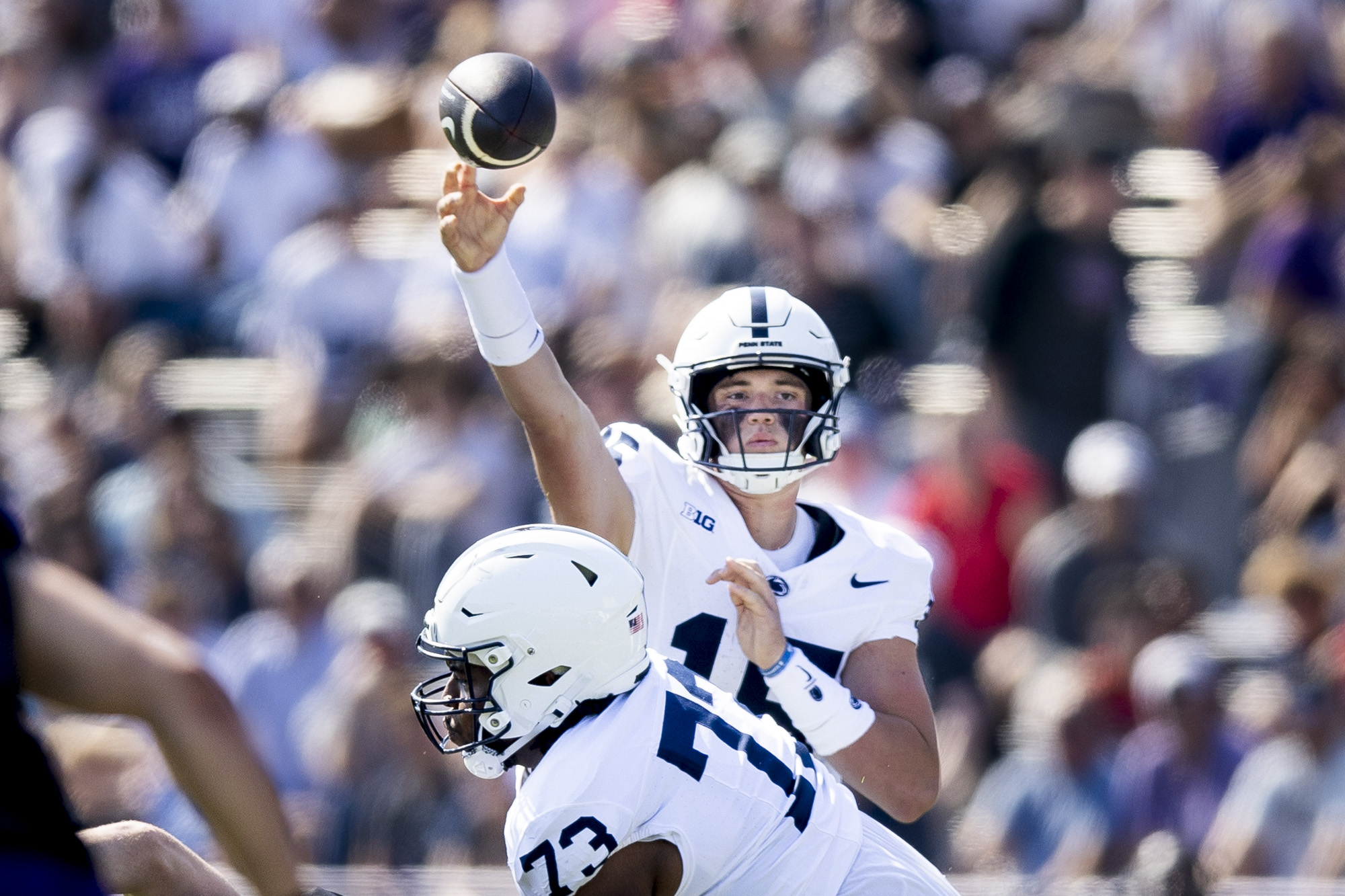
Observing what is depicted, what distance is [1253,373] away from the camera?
8383mm

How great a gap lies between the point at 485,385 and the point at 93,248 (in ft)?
7.86

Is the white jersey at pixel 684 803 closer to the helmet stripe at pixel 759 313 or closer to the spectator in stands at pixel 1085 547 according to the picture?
the helmet stripe at pixel 759 313

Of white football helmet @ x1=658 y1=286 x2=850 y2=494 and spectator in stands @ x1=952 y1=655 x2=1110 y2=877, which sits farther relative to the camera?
spectator in stands @ x1=952 y1=655 x2=1110 y2=877

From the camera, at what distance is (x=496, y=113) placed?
168 inches

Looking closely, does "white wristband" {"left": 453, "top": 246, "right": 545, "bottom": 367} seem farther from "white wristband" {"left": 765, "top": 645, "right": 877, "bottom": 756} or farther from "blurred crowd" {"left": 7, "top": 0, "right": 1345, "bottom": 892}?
"blurred crowd" {"left": 7, "top": 0, "right": 1345, "bottom": 892}

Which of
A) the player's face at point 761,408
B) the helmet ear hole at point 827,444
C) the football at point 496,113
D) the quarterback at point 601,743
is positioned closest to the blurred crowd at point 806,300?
the helmet ear hole at point 827,444

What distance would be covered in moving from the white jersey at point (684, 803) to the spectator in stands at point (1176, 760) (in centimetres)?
336

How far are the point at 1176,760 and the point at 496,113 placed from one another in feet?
13.2

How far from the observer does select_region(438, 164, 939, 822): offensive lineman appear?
4.11 metres

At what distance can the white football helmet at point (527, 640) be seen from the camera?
361cm

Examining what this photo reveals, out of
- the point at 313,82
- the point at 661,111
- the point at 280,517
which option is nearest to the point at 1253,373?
the point at 661,111

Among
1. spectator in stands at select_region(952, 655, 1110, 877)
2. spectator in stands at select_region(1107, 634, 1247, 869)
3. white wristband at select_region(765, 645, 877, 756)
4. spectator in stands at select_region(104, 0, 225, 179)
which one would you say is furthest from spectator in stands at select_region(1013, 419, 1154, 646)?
spectator in stands at select_region(104, 0, 225, 179)

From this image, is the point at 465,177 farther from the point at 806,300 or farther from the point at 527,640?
the point at 806,300

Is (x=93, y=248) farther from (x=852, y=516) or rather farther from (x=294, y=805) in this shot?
(x=852, y=516)
